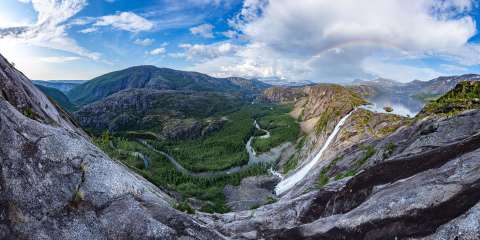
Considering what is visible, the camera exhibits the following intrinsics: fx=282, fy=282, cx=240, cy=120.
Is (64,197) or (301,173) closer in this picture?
(64,197)

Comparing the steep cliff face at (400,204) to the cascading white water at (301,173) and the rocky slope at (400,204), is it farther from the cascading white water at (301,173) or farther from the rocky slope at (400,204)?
the cascading white water at (301,173)

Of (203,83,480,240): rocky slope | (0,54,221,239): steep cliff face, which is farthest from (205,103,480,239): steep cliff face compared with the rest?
(0,54,221,239): steep cliff face

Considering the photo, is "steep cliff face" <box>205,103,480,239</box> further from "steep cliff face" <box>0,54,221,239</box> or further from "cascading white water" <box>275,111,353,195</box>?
"cascading white water" <box>275,111,353,195</box>

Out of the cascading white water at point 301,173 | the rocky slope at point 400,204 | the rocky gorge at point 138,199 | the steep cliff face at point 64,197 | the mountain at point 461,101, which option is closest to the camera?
the rocky slope at point 400,204

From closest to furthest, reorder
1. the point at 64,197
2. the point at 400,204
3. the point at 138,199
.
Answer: the point at 400,204, the point at 64,197, the point at 138,199

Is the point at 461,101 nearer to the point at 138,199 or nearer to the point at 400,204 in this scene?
the point at 400,204

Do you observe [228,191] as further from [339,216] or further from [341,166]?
[339,216]

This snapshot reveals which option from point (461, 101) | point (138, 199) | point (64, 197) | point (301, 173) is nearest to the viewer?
point (64, 197)

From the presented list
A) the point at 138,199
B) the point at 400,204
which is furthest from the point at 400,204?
the point at 138,199

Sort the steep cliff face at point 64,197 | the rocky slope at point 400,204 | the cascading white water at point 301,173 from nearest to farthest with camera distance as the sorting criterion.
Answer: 1. the rocky slope at point 400,204
2. the steep cliff face at point 64,197
3. the cascading white water at point 301,173

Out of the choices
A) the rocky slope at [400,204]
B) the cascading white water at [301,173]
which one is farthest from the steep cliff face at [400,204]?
the cascading white water at [301,173]
